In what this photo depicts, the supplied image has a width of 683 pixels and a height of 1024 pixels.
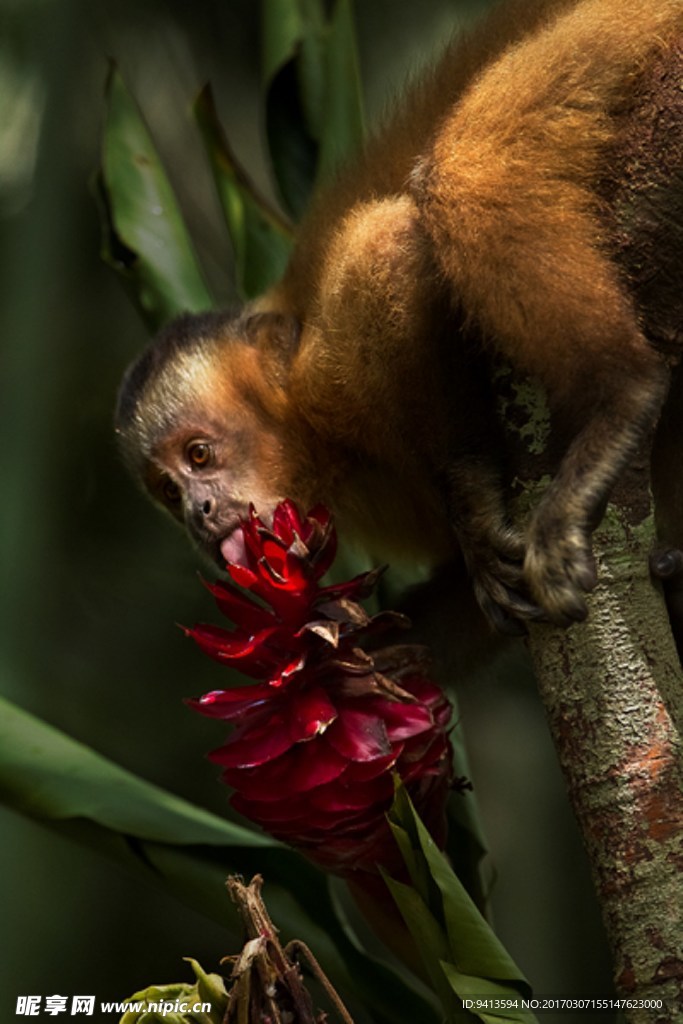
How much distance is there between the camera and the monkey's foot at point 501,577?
124 cm

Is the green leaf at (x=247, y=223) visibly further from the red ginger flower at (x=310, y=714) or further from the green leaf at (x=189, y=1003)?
the green leaf at (x=189, y=1003)

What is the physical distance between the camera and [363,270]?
134 cm

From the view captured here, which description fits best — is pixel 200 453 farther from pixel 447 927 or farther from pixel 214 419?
pixel 447 927

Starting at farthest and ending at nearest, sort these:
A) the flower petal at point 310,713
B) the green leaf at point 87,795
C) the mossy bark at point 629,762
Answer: the green leaf at point 87,795 < the flower petal at point 310,713 < the mossy bark at point 629,762

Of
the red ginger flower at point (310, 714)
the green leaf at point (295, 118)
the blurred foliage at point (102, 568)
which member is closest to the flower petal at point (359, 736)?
the red ginger flower at point (310, 714)

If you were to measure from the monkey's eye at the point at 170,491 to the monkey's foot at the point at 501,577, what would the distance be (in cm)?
50

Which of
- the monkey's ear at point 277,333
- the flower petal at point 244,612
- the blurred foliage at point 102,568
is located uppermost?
the monkey's ear at point 277,333

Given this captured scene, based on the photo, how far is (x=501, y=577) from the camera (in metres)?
1.27

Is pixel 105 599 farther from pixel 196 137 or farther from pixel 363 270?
pixel 363 270

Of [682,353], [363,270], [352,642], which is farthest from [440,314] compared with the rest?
[352,642]

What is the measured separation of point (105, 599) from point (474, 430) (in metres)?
1.60

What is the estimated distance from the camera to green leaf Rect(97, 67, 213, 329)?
1915 millimetres

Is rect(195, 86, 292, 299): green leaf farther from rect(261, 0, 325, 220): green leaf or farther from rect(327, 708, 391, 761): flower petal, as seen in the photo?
rect(327, 708, 391, 761): flower petal

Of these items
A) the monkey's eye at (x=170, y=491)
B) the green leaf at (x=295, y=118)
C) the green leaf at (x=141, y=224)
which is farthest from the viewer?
the green leaf at (x=295, y=118)
